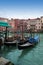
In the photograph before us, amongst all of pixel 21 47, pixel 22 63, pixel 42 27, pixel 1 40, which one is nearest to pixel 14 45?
pixel 1 40

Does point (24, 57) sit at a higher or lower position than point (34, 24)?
lower

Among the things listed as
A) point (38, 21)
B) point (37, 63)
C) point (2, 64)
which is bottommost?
point (37, 63)

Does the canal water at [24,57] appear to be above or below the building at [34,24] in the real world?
below

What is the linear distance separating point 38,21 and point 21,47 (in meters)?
53.1

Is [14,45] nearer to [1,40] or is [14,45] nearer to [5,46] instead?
[5,46]

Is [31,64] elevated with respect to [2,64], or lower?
lower

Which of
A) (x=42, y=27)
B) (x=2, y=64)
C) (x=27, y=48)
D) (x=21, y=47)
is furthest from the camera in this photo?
(x=42, y=27)

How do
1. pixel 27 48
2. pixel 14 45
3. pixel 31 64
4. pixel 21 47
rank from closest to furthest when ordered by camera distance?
1. pixel 31 64
2. pixel 21 47
3. pixel 27 48
4. pixel 14 45

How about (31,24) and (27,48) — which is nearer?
(27,48)

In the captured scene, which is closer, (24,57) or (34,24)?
(24,57)

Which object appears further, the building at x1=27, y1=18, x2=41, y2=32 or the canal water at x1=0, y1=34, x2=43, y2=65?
the building at x1=27, y1=18, x2=41, y2=32

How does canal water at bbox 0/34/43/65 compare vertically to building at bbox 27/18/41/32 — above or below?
below

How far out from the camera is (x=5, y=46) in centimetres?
1748

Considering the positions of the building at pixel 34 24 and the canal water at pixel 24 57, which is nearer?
the canal water at pixel 24 57
